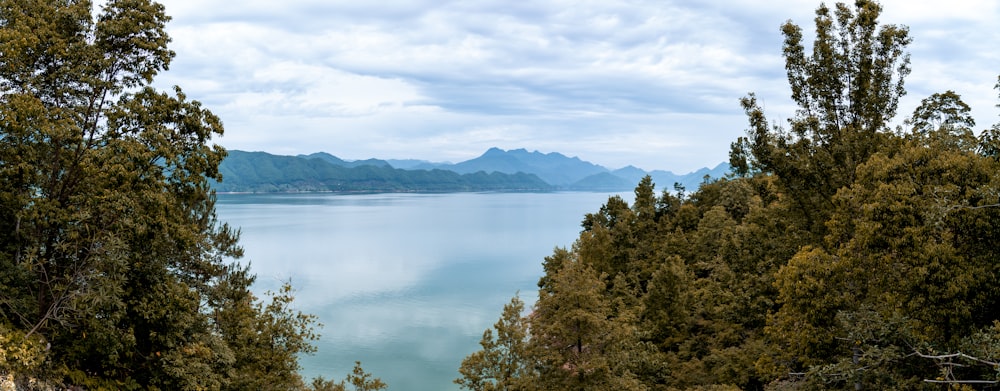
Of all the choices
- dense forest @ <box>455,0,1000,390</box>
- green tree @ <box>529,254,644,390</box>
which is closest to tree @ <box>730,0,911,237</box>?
dense forest @ <box>455,0,1000,390</box>

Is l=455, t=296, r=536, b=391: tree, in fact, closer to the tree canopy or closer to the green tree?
the green tree

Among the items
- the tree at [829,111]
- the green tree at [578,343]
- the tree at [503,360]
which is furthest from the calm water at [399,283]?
the tree at [829,111]

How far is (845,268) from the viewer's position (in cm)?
1098

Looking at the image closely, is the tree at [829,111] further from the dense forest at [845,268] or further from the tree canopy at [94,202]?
the tree canopy at [94,202]

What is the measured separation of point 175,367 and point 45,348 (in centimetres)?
273

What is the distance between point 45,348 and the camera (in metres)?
11.8

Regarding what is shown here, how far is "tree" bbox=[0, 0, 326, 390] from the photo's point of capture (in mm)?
11906

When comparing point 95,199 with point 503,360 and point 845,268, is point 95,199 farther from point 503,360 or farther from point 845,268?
point 845,268

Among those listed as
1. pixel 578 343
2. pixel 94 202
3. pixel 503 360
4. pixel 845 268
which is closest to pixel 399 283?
pixel 503 360

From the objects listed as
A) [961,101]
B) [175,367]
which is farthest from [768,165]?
[175,367]

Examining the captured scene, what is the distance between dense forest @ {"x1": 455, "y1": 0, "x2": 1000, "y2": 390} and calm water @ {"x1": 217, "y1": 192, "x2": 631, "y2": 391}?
38.2ft

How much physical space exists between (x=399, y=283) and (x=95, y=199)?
49692 mm

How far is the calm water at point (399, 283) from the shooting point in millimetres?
35625

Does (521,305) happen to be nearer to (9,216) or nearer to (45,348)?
(45,348)
